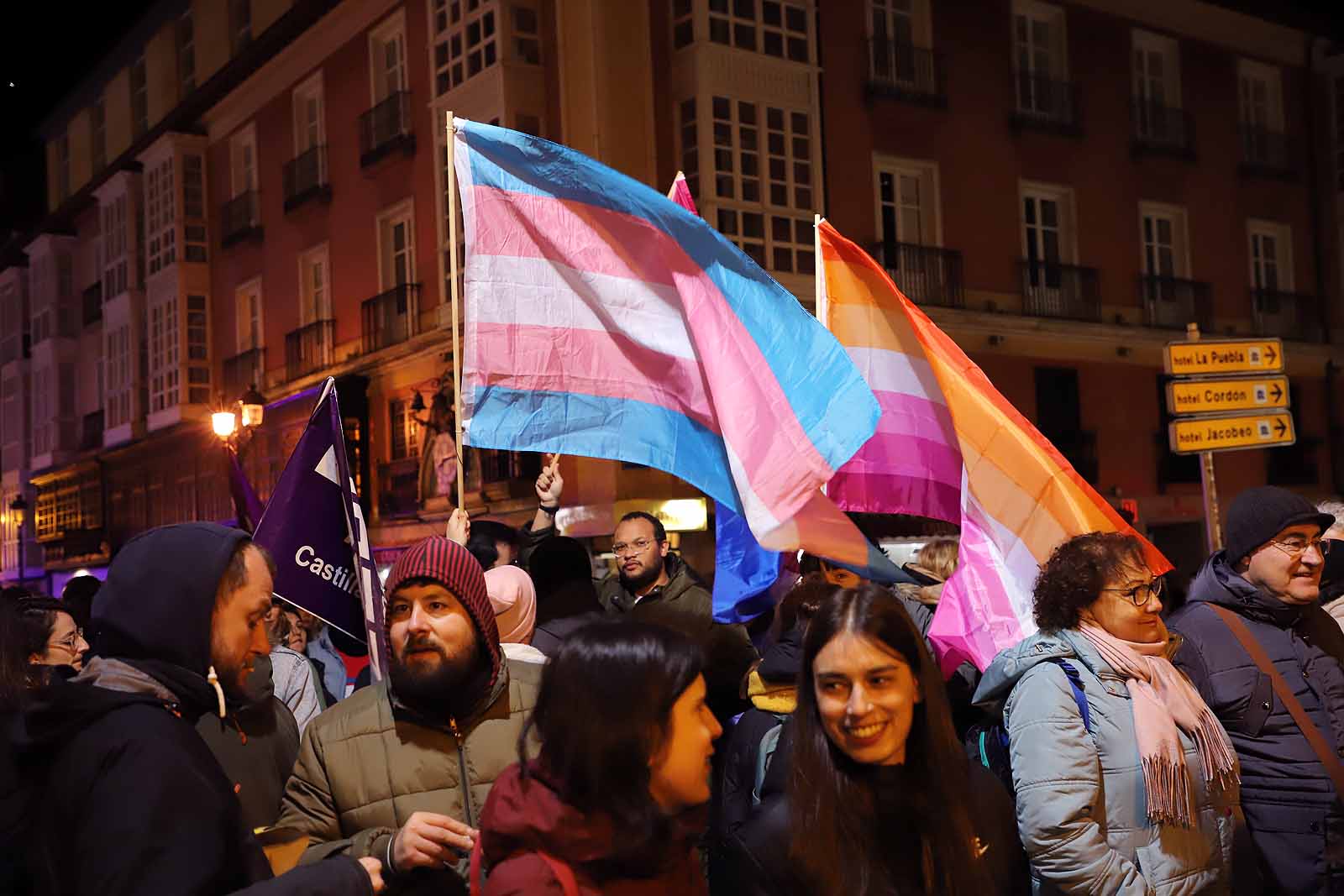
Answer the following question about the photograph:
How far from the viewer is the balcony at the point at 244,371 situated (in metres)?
26.6

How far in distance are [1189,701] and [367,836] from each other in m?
2.37

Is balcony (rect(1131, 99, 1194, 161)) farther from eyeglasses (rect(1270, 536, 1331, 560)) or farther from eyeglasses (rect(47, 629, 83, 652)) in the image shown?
eyeglasses (rect(47, 629, 83, 652))

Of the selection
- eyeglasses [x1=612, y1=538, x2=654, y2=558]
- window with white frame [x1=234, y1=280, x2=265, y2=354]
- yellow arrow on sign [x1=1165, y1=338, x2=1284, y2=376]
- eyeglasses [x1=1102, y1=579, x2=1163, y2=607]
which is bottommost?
eyeglasses [x1=1102, y1=579, x2=1163, y2=607]

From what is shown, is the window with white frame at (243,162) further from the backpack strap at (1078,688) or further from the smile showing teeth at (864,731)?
the smile showing teeth at (864,731)

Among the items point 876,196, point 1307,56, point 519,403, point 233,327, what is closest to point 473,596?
point 519,403

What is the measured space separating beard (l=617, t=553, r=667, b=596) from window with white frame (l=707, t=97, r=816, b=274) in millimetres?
11726

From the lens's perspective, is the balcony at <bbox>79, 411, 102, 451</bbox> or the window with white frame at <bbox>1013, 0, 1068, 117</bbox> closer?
the window with white frame at <bbox>1013, 0, 1068, 117</bbox>

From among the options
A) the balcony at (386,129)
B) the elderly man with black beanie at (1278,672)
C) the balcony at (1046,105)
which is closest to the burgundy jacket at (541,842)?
the elderly man with black beanie at (1278,672)

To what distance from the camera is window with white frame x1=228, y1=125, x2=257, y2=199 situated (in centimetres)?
2728

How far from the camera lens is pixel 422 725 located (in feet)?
11.1

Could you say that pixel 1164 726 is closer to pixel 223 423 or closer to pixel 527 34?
pixel 223 423

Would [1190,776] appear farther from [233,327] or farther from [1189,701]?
[233,327]

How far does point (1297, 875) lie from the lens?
14.1 feet

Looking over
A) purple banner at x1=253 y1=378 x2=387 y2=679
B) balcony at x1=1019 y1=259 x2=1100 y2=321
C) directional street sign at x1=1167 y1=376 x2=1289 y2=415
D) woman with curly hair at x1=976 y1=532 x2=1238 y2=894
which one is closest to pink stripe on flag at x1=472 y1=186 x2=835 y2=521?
purple banner at x1=253 y1=378 x2=387 y2=679
